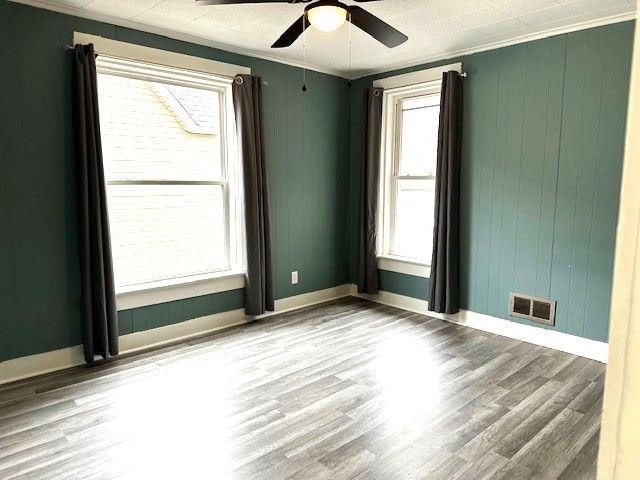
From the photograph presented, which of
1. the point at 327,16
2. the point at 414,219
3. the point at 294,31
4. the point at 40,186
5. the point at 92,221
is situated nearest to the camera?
the point at 327,16

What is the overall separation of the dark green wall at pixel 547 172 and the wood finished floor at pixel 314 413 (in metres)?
0.51

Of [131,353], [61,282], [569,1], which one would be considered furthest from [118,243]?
[569,1]

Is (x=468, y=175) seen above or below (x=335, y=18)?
below

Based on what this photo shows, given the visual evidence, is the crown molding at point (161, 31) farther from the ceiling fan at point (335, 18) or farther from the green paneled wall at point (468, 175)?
the ceiling fan at point (335, 18)

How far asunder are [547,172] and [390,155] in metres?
1.63

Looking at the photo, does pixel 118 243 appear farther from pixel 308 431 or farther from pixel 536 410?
pixel 536 410

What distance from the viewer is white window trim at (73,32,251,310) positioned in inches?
130

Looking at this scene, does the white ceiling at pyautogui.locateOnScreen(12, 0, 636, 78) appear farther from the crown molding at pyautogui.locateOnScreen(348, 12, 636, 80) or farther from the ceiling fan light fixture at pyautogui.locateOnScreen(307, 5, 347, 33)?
the ceiling fan light fixture at pyautogui.locateOnScreen(307, 5, 347, 33)

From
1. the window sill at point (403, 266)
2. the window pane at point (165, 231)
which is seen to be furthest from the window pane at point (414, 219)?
the window pane at point (165, 231)

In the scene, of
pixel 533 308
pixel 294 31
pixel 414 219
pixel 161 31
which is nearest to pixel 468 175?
pixel 414 219

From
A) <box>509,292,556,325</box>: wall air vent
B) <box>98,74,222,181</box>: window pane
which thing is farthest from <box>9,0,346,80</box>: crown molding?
<box>509,292,556,325</box>: wall air vent

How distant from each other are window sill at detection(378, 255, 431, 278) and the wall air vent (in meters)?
0.85

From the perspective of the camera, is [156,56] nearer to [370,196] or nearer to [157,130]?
[157,130]

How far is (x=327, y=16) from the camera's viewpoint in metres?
2.32
